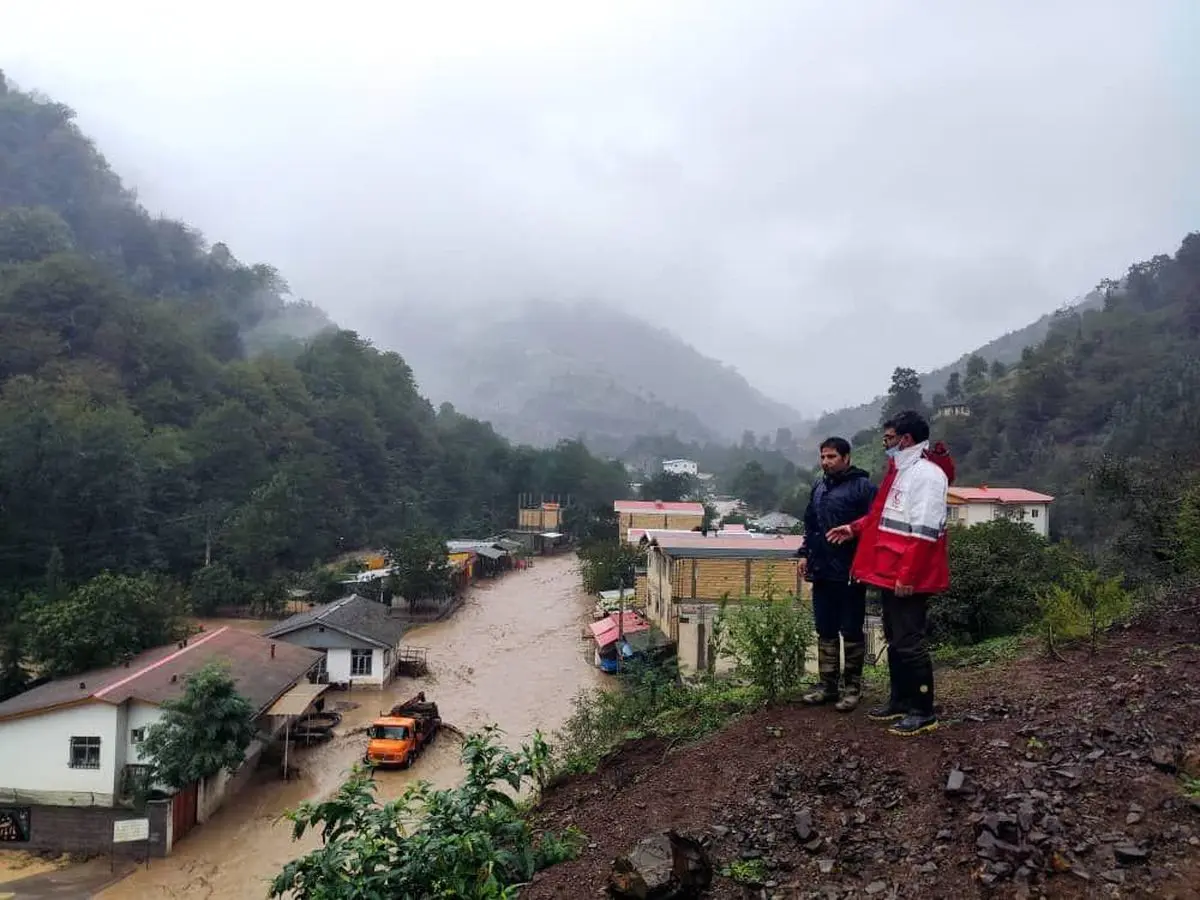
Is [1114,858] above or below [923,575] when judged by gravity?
below

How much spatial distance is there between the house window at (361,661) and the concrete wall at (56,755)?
8.91m

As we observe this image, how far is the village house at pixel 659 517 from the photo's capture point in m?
42.9

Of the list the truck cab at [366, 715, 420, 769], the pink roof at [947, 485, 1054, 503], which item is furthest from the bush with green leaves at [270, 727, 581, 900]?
the pink roof at [947, 485, 1054, 503]

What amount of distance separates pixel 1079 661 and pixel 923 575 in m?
2.46

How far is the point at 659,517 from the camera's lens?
43.5m

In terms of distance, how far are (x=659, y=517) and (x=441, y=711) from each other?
2583 cm

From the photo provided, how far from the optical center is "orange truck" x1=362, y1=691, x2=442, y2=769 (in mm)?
14578

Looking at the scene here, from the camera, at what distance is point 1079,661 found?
18.3 ft

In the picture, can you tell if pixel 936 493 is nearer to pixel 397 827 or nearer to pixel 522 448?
pixel 397 827

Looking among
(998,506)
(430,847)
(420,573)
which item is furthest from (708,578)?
(998,506)

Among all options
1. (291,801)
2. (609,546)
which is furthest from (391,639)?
(609,546)

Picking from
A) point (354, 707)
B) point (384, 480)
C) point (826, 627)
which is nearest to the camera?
point (826, 627)

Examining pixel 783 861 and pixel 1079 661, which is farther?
pixel 1079 661

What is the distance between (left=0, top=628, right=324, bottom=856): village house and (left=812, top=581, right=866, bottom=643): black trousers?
36.3ft
